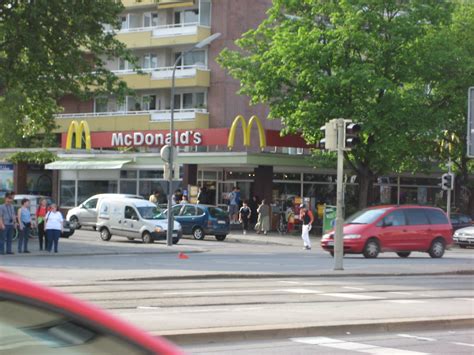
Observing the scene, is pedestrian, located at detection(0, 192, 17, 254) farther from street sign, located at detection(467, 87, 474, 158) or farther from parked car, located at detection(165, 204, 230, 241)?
street sign, located at detection(467, 87, 474, 158)

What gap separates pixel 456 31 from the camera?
152ft

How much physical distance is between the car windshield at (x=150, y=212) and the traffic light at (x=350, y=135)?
15.9 metres

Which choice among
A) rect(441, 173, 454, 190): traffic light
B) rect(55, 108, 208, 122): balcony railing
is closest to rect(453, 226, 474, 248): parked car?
rect(441, 173, 454, 190): traffic light

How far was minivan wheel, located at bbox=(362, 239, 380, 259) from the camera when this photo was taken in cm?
2675

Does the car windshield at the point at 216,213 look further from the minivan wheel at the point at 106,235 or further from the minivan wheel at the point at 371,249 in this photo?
the minivan wheel at the point at 371,249

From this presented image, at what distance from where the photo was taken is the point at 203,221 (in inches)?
1480

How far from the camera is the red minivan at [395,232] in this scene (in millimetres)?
26656

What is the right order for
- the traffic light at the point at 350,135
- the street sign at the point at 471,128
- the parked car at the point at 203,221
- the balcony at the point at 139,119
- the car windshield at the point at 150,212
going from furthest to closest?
the balcony at the point at 139,119 < the parked car at the point at 203,221 < the car windshield at the point at 150,212 < the traffic light at the point at 350,135 < the street sign at the point at 471,128

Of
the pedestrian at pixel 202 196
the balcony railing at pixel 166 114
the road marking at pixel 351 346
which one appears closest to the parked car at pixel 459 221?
the pedestrian at pixel 202 196

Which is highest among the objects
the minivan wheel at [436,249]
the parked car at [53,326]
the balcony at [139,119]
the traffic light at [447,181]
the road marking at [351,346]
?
the balcony at [139,119]

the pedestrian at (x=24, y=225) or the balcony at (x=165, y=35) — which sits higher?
the balcony at (x=165, y=35)

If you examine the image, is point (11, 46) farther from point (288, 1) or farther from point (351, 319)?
point (351, 319)

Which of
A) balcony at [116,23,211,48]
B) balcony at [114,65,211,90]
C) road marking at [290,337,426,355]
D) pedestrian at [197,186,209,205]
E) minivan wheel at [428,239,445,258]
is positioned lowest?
road marking at [290,337,426,355]

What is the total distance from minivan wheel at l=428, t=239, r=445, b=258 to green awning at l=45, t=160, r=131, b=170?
2370cm
